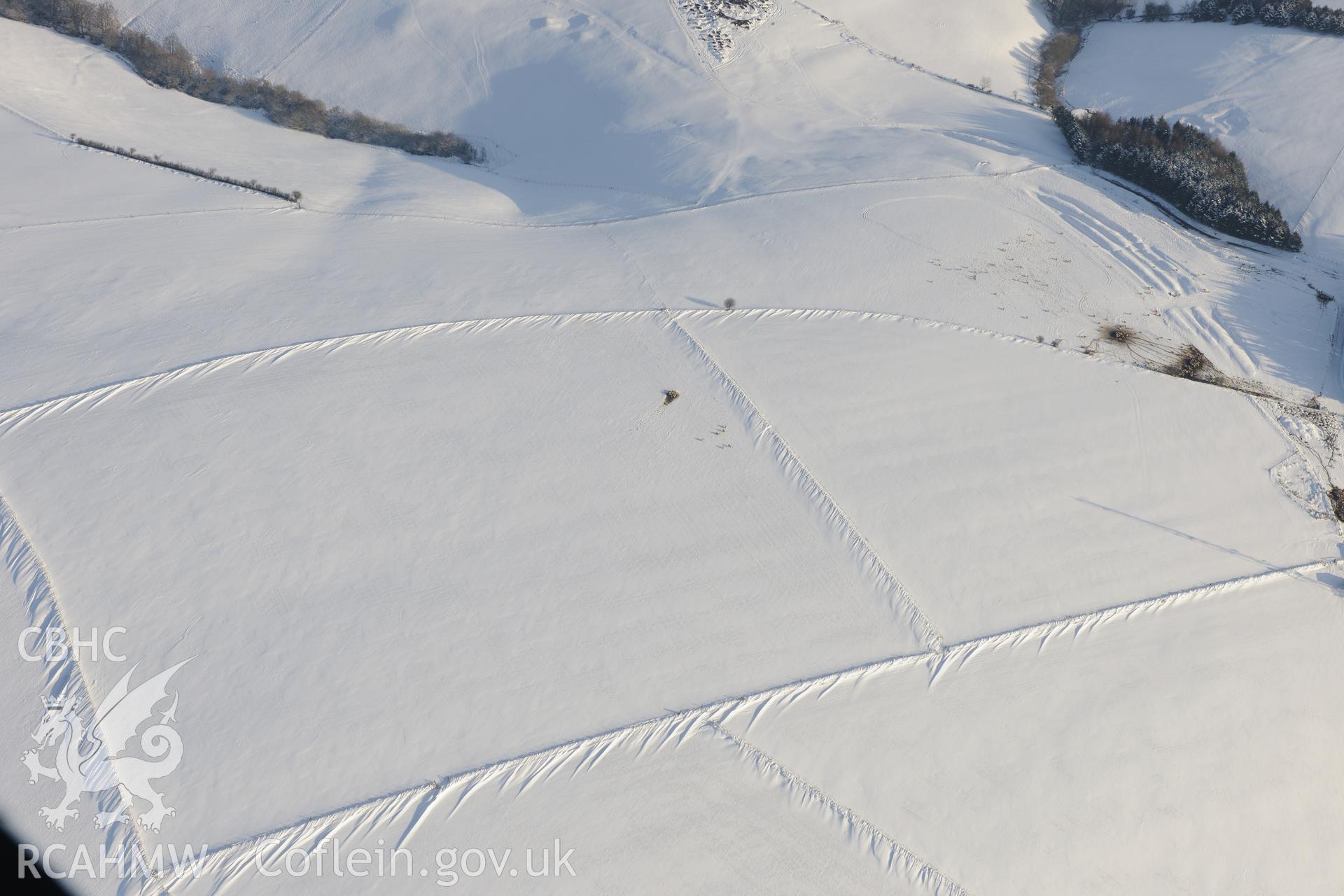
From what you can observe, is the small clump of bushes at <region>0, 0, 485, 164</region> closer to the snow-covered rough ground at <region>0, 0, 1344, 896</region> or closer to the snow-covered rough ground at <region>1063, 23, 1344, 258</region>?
the snow-covered rough ground at <region>0, 0, 1344, 896</region>

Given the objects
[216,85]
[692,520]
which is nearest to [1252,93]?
[692,520]

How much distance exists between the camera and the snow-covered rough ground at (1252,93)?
22.6 metres

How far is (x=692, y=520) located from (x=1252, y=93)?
25.4 m

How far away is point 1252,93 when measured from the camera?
85.7 ft

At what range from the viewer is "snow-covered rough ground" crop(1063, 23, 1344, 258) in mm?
22625

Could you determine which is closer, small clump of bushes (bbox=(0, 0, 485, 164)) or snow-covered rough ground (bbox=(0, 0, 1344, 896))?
snow-covered rough ground (bbox=(0, 0, 1344, 896))

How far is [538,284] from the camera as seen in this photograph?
19234 millimetres

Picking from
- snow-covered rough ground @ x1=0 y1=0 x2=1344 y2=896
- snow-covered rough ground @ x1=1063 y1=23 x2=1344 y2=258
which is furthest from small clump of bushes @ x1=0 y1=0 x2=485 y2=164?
snow-covered rough ground @ x1=1063 y1=23 x2=1344 y2=258

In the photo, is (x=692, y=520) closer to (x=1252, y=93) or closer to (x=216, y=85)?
(x=216, y=85)

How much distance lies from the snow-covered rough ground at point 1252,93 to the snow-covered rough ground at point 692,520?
0.60 meters

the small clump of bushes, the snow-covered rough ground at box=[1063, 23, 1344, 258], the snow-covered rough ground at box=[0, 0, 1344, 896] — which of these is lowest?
the snow-covered rough ground at box=[0, 0, 1344, 896]

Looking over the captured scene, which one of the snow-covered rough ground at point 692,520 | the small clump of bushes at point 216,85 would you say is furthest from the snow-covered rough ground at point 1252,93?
the small clump of bushes at point 216,85

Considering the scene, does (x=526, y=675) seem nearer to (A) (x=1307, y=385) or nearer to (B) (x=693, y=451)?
(B) (x=693, y=451)

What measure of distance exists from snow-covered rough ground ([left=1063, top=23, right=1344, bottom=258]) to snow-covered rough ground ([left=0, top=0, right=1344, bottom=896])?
23.6 inches
